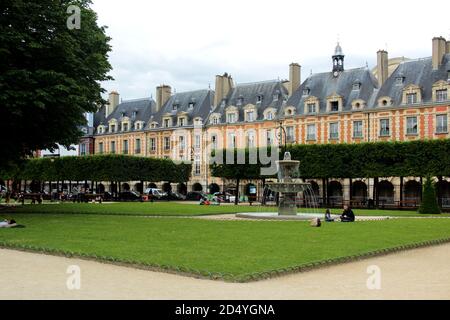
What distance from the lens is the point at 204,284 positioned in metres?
9.02

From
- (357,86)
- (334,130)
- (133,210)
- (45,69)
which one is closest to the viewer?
(45,69)

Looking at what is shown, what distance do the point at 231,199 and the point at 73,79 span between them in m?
32.0

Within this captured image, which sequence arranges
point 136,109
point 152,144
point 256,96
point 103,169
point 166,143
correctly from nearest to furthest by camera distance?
1. point 103,169
2. point 256,96
3. point 166,143
4. point 152,144
5. point 136,109

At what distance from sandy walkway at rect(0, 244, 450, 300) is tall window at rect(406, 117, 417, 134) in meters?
40.5

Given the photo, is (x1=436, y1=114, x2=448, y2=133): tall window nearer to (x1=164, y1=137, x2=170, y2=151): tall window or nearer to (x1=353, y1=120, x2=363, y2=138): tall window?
(x1=353, y1=120, x2=363, y2=138): tall window

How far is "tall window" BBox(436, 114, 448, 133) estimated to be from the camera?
159 feet

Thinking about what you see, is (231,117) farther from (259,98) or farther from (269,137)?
(269,137)

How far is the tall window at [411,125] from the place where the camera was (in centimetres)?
5003

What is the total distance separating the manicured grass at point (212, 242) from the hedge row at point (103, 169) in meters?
33.4

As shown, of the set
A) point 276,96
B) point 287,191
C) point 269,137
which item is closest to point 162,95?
point 276,96

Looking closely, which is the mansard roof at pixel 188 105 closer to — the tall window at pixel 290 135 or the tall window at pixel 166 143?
the tall window at pixel 166 143

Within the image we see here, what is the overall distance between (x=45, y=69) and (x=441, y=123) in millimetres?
36166
